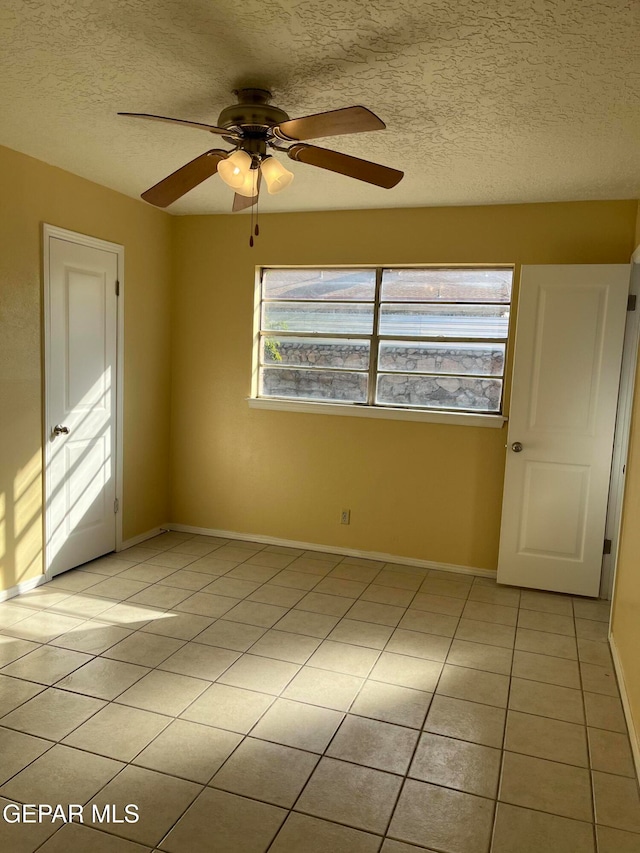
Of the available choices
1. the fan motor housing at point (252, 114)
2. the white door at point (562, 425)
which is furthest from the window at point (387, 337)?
the fan motor housing at point (252, 114)

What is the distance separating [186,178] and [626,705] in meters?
2.87

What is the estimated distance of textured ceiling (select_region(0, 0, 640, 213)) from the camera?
1.90 meters

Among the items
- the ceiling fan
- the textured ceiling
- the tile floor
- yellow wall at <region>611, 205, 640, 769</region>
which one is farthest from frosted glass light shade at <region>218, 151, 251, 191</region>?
yellow wall at <region>611, 205, 640, 769</region>

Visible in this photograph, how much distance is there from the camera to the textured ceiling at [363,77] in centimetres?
190

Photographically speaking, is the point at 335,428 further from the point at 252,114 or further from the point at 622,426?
the point at 252,114

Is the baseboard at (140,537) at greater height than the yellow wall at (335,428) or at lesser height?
lesser

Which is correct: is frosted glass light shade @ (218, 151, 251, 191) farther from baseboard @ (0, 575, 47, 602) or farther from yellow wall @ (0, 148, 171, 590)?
baseboard @ (0, 575, 47, 602)

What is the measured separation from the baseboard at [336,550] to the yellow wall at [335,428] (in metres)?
0.04

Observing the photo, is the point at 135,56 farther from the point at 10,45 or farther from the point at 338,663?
the point at 338,663

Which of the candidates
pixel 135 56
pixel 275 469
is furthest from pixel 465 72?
pixel 275 469

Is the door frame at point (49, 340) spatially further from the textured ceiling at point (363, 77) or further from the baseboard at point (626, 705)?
the baseboard at point (626, 705)

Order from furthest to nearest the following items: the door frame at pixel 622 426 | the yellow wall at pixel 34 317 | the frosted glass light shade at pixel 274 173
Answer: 1. the door frame at pixel 622 426
2. the yellow wall at pixel 34 317
3. the frosted glass light shade at pixel 274 173

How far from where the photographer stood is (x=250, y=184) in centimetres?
241

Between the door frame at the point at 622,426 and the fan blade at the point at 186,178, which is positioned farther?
the door frame at the point at 622,426
